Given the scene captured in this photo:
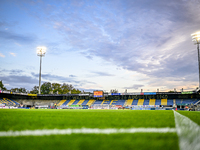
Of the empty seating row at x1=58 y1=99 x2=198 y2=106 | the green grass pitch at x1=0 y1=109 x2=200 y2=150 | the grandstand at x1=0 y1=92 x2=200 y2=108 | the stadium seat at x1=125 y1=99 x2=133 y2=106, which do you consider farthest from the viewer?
the stadium seat at x1=125 y1=99 x2=133 y2=106

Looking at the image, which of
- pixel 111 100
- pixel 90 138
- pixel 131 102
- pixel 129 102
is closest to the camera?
pixel 90 138

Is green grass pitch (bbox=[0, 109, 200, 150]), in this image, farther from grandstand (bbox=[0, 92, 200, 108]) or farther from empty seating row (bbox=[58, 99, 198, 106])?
empty seating row (bbox=[58, 99, 198, 106])

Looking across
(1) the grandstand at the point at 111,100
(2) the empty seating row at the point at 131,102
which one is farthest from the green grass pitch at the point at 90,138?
(2) the empty seating row at the point at 131,102

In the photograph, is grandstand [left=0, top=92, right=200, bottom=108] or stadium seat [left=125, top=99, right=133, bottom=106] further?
stadium seat [left=125, top=99, right=133, bottom=106]

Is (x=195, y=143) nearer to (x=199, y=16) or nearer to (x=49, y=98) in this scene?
(x=199, y=16)

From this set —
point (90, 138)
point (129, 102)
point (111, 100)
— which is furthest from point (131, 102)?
point (90, 138)

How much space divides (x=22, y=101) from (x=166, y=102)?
2018 inches

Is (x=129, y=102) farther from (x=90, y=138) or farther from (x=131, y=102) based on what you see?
(x=90, y=138)

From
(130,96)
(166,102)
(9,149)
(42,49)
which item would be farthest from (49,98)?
(9,149)

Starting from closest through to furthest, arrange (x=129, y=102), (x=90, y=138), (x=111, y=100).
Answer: (x=90, y=138) → (x=129, y=102) → (x=111, y=100)

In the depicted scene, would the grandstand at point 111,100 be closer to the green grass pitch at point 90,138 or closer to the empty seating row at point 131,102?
the empty seating row at point 131,102

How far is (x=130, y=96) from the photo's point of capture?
55.6m

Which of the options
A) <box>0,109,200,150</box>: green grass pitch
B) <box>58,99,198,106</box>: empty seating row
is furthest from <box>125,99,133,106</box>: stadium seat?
<box>0,109,200,150</box>: green grass pitch

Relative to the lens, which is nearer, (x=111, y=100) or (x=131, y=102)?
(x=131, y=102)
